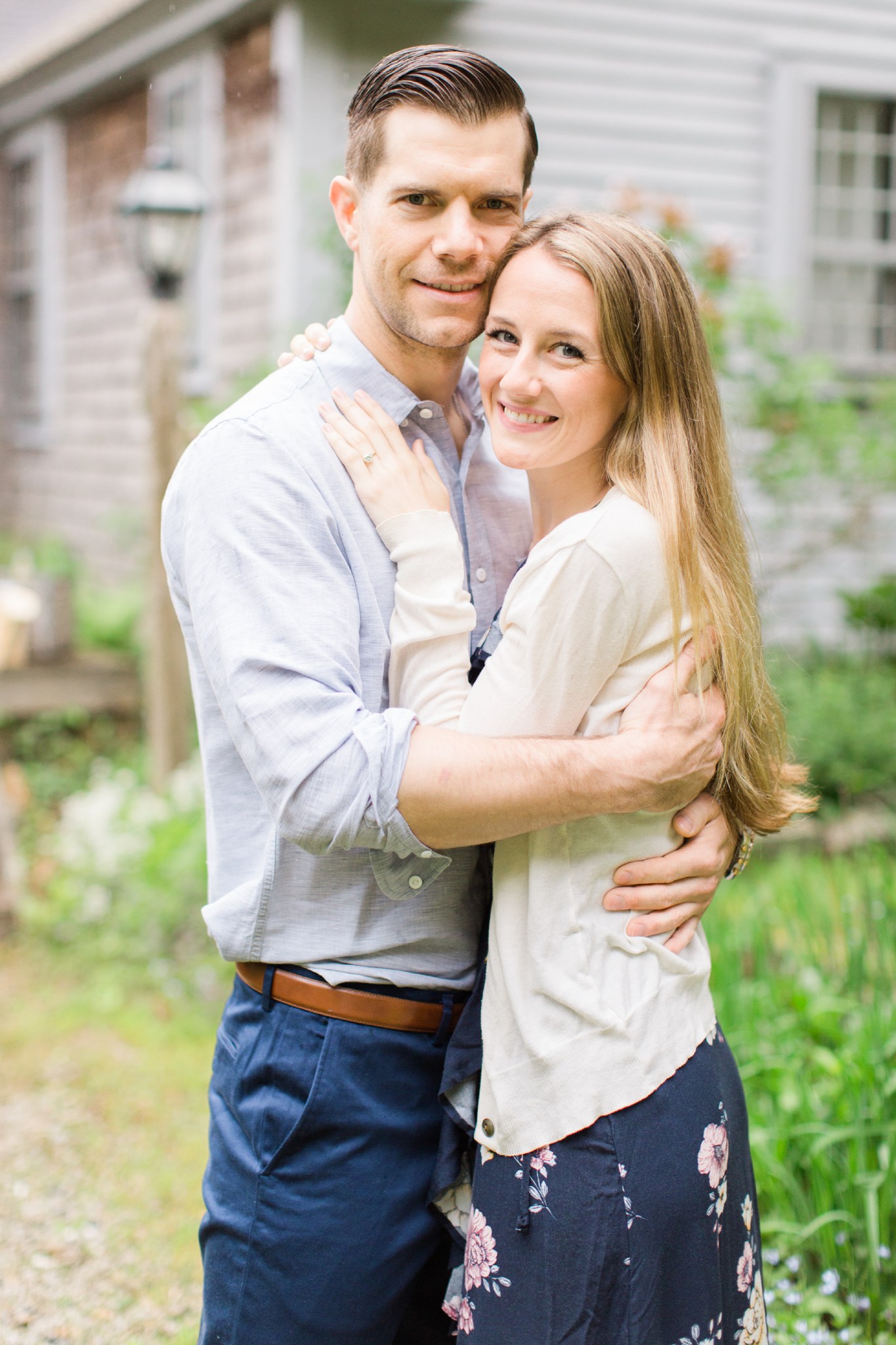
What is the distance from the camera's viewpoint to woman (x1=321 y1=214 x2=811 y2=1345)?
1.62 metres

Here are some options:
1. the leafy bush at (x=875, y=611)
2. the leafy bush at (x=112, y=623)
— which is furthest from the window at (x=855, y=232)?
the leafy bush at (x=112, y=623)

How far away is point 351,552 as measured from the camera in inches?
67.9

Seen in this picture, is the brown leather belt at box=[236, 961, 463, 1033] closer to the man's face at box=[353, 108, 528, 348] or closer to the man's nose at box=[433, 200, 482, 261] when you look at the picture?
the man's face at box=[353, 108, 528, 348]

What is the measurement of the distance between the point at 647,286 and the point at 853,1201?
200 cm

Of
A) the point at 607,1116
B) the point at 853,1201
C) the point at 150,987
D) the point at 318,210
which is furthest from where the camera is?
the point at 318,210

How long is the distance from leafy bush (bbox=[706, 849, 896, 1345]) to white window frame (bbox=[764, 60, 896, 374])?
15.6 ft

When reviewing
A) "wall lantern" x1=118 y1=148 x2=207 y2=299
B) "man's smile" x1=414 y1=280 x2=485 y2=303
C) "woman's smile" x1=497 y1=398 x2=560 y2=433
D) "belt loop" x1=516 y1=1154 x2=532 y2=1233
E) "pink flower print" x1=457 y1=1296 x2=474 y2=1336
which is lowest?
"pink flower print" x1=457 y1=1296 x2=474 y2=1336

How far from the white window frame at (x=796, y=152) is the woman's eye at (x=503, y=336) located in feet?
19.5

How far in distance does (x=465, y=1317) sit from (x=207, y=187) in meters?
7.40

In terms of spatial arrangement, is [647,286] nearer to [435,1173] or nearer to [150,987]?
[435,1173]

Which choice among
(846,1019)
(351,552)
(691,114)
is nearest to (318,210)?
(691,114)

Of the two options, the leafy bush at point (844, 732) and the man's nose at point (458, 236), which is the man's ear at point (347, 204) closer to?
the man's nose at point (458, 236)

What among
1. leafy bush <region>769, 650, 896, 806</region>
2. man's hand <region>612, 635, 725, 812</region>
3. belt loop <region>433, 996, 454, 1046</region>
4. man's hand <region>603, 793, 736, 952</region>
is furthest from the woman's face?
leafy bush <region>769, 650, 896, 806</region>

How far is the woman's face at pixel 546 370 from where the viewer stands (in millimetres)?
1719
